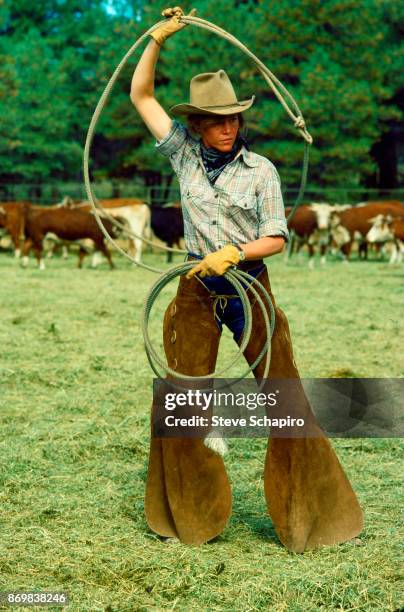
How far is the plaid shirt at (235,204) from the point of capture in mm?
4102

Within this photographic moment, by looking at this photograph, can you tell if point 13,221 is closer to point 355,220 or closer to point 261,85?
point 355,220

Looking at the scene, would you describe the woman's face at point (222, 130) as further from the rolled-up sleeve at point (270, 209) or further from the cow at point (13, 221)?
the cow at point (13, 221)

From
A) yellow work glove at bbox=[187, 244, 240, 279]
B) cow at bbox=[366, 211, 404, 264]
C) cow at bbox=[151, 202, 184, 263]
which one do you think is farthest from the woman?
cow at bbox=[151, 202, 184, 263]

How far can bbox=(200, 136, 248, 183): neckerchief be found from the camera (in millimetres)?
4180

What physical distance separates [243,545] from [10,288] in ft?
39.0

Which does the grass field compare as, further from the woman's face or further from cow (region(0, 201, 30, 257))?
cow (region(0, 201, 30, 257))

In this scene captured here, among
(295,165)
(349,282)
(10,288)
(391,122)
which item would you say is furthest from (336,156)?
(10,288)

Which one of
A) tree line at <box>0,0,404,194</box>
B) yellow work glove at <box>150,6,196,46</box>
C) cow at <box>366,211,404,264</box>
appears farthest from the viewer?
tree line at <box>0,0,404,194</box>

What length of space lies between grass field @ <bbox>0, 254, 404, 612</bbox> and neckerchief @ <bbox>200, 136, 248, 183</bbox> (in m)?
1.55

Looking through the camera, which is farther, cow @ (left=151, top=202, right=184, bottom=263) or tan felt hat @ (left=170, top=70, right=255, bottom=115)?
cow @ (left=151, top=202, right=184, bottom=263)

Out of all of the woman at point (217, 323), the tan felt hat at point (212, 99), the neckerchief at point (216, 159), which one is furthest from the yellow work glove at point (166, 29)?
the neckerchief at point (216, 159)

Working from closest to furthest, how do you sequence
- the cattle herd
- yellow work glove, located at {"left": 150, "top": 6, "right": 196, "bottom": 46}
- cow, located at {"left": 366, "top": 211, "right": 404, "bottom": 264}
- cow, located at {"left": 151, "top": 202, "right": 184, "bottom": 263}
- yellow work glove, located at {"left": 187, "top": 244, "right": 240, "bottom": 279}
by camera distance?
yellow work glove, located at {"left": 187, "top": 244, "right": 240, "bottom": 279} → yellow work glove, located at {"left": 150, "top": 6, "right": 196, "bottom": 46} → cow, located at {"left": 366, "top": 211, "right": 404, "bottom": 264} → the cattle herd → cow, located at {"left": 151, "top": 202, "right": 184, "bottom": 263}

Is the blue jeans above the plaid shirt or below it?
below

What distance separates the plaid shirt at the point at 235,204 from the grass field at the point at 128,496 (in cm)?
128
